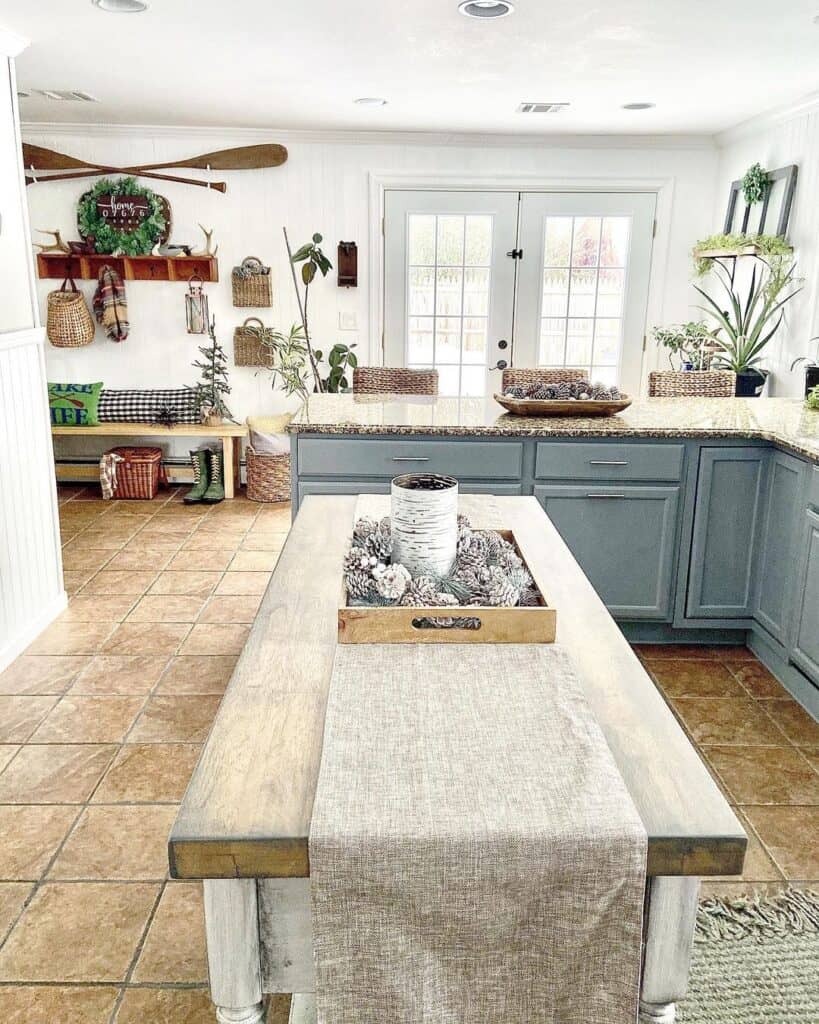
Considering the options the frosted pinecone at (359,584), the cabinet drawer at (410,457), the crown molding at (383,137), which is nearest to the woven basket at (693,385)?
the cabinet drawer at (410,457)

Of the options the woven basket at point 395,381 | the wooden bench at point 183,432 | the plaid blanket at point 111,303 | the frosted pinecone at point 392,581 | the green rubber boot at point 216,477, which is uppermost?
the plaid blanket at point 111,303

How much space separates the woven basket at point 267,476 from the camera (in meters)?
5.66

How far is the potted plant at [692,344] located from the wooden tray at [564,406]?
164cm

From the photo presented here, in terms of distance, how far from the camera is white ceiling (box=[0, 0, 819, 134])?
122 inches

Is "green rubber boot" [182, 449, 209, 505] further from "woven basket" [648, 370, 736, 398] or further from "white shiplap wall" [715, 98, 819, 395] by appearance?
"white shiplap wall" [715, 98, 819, 395]

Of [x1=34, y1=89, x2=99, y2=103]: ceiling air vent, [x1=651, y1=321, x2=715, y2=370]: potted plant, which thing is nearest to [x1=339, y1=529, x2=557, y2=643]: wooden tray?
[x1=651, y1=321, x2=715, y2=370]: potted plant

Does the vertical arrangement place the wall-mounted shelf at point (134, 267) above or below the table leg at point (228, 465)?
above

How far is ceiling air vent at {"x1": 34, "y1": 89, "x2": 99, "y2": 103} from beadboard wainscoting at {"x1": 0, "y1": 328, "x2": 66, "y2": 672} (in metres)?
1.74

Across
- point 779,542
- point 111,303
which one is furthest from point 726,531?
point 111,303

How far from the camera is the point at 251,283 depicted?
5.78 m

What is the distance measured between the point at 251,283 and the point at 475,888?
532cm

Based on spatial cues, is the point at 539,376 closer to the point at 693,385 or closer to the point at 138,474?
the point at 693,385

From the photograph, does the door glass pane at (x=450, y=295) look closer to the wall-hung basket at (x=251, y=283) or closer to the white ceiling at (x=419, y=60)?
the white ceiling at (x=419, y=60)

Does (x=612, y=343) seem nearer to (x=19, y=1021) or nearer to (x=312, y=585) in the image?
(x=312, y=585)
